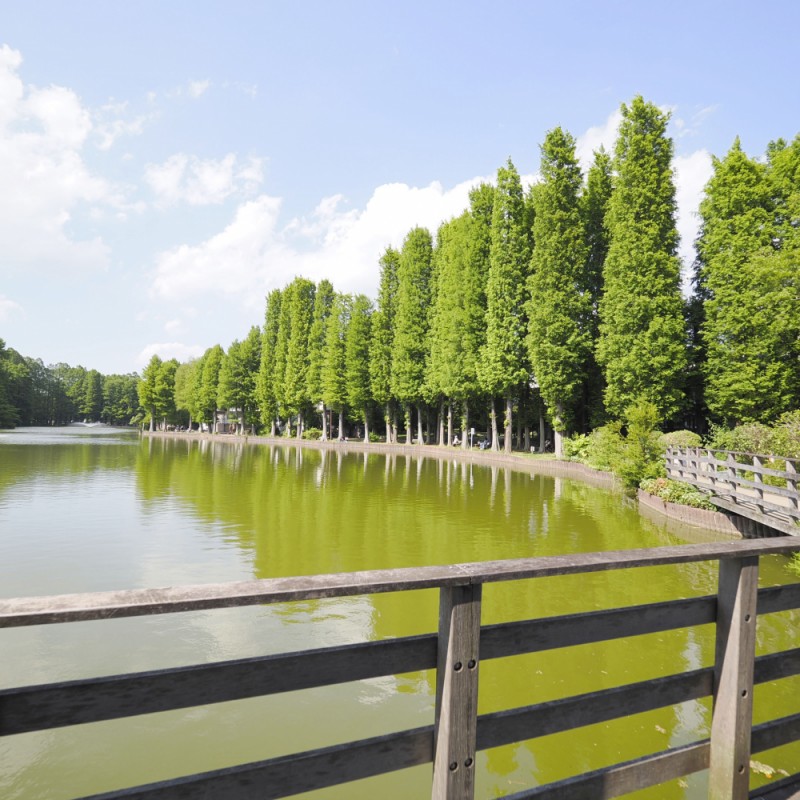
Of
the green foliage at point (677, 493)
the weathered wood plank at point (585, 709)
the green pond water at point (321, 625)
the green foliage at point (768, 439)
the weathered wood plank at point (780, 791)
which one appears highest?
the green foliage at point (768, 439)

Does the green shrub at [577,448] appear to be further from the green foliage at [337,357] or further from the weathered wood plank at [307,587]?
the weathered wood plank at [307,587]

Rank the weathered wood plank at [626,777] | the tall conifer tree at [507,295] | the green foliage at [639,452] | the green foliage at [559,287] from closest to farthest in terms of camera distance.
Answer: the weathered wood plank at [626,777] → the green foliage at [639,452] → the green foliage at [559,287] → the tall conifer tree at [507,295]

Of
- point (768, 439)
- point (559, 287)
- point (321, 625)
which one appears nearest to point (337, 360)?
point (559, 287)

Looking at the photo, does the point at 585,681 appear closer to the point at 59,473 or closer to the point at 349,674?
the point at 349,674

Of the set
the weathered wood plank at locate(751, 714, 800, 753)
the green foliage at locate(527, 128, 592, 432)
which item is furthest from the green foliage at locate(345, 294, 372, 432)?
the weathered wood plank at locate(751, 714, 800, 753)

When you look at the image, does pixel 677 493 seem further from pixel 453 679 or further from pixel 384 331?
pixel 384 331

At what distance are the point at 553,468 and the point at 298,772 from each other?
29.2 metres

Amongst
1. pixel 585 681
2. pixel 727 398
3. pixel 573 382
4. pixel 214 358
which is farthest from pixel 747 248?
pixel 214 358

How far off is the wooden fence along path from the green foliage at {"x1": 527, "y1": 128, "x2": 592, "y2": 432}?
13460 millimetres

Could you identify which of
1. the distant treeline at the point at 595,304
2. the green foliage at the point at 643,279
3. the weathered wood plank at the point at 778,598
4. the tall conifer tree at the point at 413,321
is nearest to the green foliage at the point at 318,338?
the distant treeline at the point at 595,304

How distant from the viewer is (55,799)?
13.2 ft

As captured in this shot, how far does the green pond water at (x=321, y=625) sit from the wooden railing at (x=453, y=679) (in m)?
1.99

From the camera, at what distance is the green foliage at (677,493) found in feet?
50.9

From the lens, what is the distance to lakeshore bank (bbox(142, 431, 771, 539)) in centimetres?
1402
